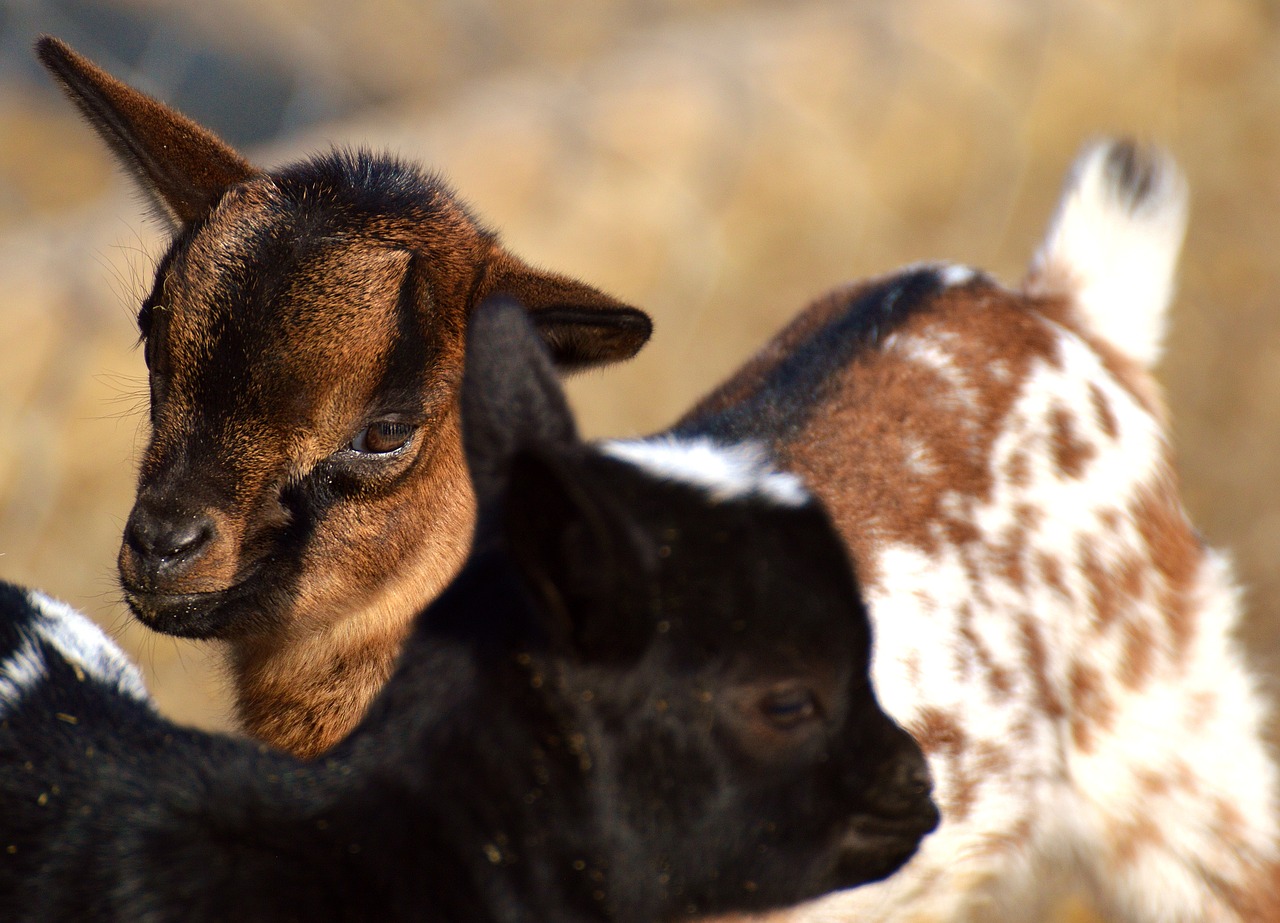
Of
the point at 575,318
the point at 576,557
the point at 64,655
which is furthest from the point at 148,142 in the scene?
the point at 576,557

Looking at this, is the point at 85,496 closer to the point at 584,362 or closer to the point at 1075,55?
the point at 584,362

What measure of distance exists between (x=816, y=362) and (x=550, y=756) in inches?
64.6

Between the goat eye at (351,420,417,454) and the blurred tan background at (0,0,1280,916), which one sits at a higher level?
the blurred tan background at (0,0,1280,916)

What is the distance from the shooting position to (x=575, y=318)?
2564 millimetres

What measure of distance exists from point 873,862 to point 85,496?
3.24m

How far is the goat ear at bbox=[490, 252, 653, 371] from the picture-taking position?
2.56 metres

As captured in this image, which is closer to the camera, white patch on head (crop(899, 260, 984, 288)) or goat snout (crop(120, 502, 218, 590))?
goat snout (crop(120, 502, 218, 590))

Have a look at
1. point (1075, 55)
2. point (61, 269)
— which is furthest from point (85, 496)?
point (1075, 55)

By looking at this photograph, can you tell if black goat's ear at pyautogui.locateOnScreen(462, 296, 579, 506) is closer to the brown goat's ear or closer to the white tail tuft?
the brown goat's ear

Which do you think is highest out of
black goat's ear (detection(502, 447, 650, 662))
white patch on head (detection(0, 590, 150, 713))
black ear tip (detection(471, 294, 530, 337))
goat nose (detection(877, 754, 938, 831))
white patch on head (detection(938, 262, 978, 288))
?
white patch on head (detection(938, 262, 978, 288))

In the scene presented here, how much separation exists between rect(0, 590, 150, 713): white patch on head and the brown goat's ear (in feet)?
2.63

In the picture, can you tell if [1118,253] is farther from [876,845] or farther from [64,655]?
[64,655]

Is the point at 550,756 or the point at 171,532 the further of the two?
the point at 171,532

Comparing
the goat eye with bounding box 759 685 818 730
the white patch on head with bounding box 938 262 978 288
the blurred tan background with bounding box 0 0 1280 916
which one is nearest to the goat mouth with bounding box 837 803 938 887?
the goat eye with bounding box 759 685 818 730
